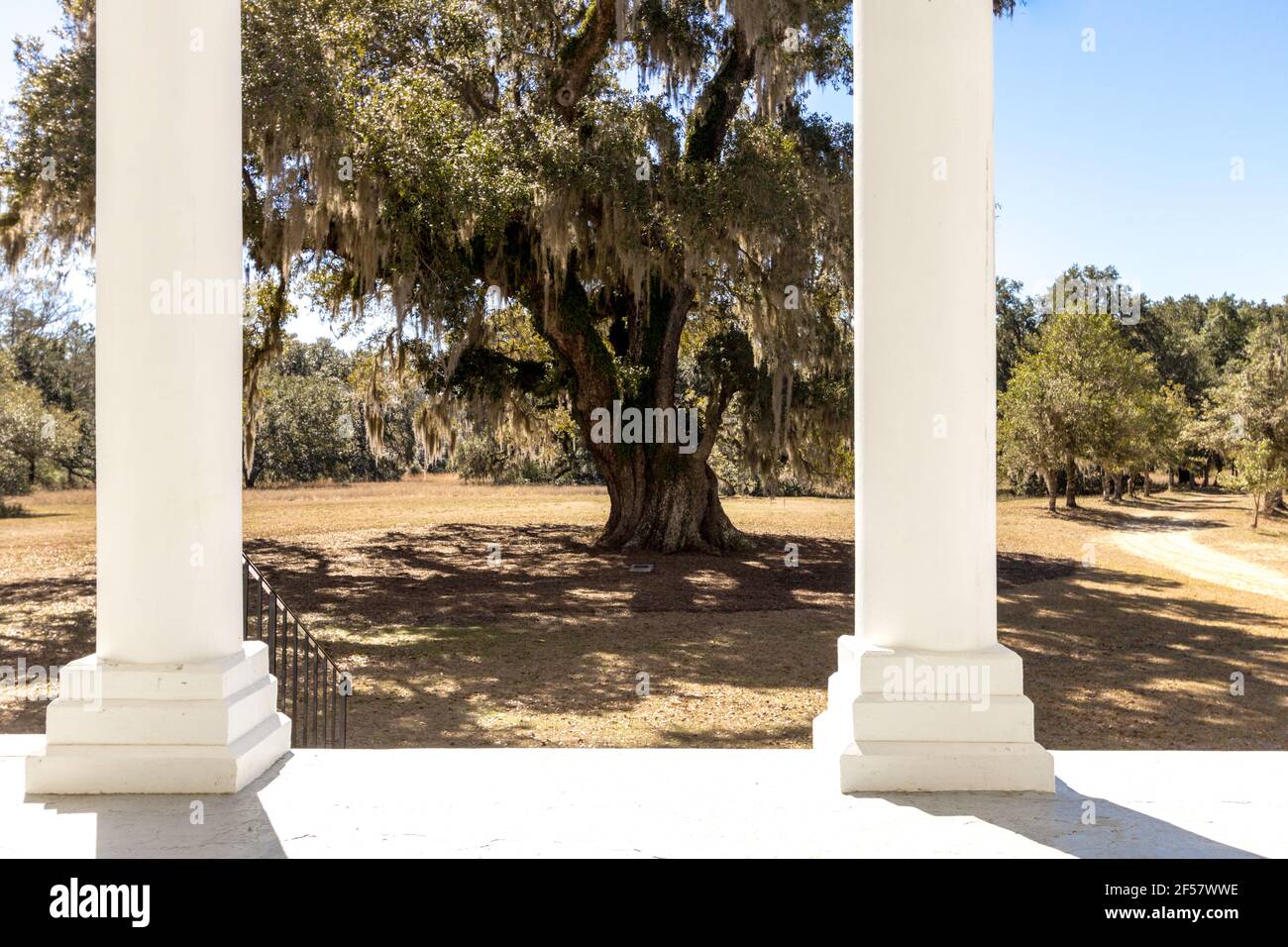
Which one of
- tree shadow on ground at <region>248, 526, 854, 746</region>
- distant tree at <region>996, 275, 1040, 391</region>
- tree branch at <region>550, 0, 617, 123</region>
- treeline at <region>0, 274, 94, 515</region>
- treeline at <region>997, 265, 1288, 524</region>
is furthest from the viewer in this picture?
distant tree at <region>996, 275, 1040, 391</region>

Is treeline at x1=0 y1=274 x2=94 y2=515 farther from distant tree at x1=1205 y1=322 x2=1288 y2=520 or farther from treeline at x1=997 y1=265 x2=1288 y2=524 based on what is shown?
distant tree at x1=1205 y1=322 x2=1288 y2=520

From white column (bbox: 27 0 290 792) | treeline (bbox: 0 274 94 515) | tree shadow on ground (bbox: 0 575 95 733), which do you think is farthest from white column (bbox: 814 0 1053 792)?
treeline (bbox: 0 274 94 515)

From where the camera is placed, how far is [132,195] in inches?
172

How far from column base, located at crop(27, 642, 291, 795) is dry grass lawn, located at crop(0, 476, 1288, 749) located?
18.1 feet

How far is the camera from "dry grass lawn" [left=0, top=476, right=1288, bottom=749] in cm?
1086

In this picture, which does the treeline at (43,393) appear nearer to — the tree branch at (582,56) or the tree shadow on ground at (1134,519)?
the tree branch at (582,56)

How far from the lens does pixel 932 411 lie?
14.5 feet

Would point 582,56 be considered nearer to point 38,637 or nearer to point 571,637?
point 571,637

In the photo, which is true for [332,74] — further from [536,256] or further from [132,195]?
[132,195]

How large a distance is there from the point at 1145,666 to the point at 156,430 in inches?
556

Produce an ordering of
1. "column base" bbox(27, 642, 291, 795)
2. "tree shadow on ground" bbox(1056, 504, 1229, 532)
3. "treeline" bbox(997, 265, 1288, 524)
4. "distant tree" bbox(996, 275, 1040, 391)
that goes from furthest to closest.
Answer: "distant tree" bbox(996, 275, 1040, 391) < "tree shadow on ground" bbox(1056, 504, 1229, 532) < "treeline" bbox(997, 265, 1288, 524) < "column base" bbox(27, 642, 291, 795)

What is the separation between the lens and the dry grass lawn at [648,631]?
10.9 metres

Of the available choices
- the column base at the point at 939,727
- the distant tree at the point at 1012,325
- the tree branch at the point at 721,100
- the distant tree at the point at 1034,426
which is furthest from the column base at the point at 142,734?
the distant tree at the point at 1012,325

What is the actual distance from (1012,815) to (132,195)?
4.76m
